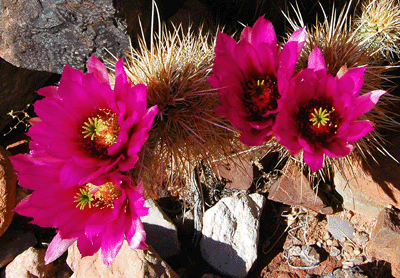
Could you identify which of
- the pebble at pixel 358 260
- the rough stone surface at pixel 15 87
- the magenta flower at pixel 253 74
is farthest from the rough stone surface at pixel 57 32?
the pebble at pixel 358 260

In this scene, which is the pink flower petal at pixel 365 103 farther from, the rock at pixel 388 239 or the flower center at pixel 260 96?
the rock at pixel 388 239

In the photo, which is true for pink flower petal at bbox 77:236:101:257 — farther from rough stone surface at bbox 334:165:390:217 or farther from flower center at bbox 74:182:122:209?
rough stone surface at bbox 334:165:390:217

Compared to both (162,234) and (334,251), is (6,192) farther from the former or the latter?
(334,251)

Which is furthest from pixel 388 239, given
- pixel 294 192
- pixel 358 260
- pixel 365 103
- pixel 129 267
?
pixel 129 267

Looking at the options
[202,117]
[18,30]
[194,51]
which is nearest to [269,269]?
[202,117]

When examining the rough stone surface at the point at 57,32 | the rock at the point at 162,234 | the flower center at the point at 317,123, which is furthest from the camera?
the rock at the point at 162,234

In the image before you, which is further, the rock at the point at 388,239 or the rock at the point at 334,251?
the rock at the point at 334,251
